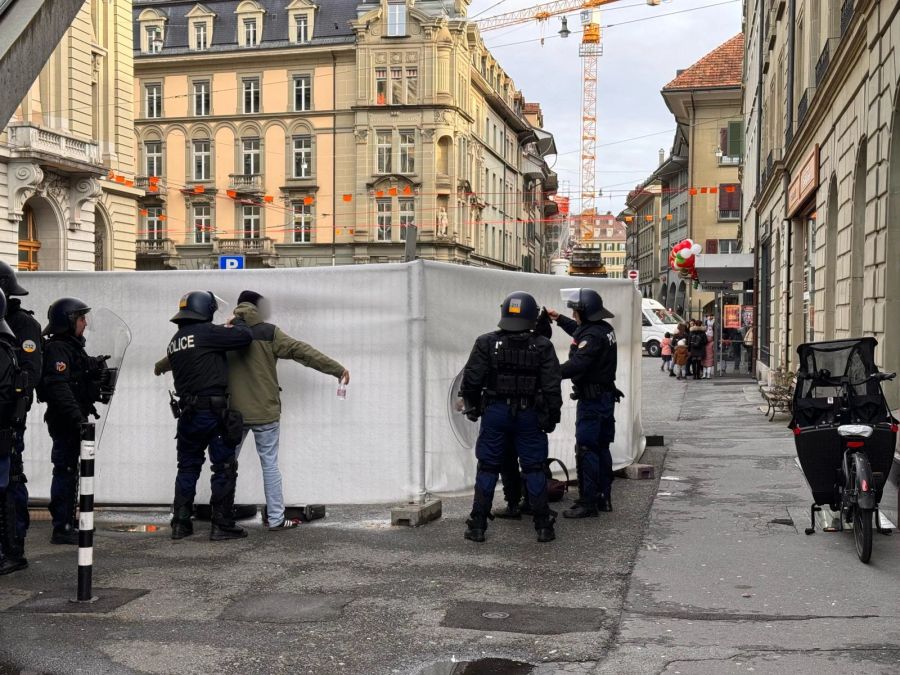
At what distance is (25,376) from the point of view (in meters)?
6.49

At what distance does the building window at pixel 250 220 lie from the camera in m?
58.7

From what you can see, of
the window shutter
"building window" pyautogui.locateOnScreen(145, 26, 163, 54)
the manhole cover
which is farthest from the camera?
"building window" pyautogui.locateOnScreen(145, 26, 163, 54)

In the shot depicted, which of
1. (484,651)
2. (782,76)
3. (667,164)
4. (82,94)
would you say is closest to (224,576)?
(484,651)

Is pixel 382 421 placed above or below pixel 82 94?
below

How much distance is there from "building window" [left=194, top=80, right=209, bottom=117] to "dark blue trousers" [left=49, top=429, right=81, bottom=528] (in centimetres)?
5478

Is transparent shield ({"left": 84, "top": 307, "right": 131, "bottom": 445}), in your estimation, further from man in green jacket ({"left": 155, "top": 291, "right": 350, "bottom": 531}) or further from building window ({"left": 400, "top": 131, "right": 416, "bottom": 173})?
building window ({"left": 400, "top": 131, "right": 416, "bottom": 173})

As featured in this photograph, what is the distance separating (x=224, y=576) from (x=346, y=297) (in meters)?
2.61

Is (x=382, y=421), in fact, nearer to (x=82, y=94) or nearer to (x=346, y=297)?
(x=346, y=297)

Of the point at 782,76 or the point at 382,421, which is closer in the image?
the point at 382,421

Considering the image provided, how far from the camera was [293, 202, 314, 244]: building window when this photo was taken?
58312 mm

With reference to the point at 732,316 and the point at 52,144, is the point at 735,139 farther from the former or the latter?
the point at 52,144

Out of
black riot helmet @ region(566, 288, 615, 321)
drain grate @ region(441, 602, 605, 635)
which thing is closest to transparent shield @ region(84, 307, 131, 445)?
black riot helmet @ region(566, 288, 615, 321)

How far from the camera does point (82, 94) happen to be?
114 ft

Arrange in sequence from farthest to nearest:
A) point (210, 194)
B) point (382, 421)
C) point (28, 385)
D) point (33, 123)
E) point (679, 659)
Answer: point (210, 194) → point (33, 123) → point (382, 421) → point (28, 385) → point (679, 659)
